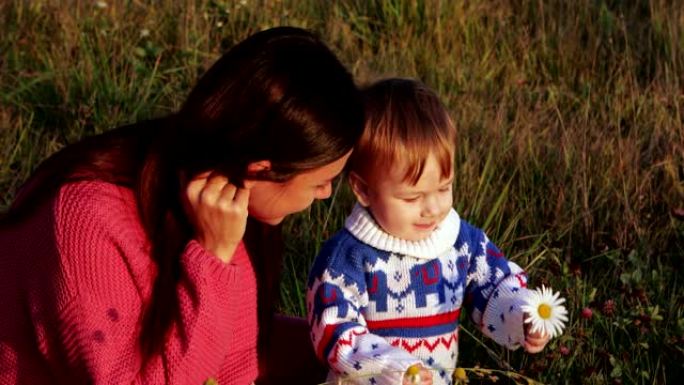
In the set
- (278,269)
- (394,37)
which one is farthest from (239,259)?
(394,37)

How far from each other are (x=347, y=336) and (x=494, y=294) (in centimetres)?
41

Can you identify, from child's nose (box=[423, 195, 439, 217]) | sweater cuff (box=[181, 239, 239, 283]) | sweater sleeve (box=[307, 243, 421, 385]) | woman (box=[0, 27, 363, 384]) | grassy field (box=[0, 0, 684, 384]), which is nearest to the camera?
woman (box=[0, 27, 363, 384])

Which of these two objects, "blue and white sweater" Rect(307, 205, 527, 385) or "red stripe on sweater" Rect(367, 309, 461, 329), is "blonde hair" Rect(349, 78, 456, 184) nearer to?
"blue and white sweater" Rect(307, 205, 527, 385)

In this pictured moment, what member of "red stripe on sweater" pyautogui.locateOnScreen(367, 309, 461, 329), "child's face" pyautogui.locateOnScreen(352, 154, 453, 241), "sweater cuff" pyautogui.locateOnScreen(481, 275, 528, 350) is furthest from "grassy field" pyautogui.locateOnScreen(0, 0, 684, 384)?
"child's face" pyautogui.locateOnScreen(352, 154, 453, 241)

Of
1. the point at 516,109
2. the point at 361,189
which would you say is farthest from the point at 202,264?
the point at 516,109

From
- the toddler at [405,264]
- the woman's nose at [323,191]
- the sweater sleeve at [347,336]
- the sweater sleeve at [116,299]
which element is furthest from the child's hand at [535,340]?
the sweater sleeve at [116,299]

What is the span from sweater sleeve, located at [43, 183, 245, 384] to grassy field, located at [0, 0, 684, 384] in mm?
762

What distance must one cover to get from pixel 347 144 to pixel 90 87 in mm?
2127

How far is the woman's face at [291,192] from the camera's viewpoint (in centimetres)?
236

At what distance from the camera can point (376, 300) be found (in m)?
2.72

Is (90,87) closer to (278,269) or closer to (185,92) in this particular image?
(185,92)

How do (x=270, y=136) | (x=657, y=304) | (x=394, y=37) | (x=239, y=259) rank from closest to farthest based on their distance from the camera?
(x=270, y=136), (x=239, y=259), (x=657, y=304), (x=394, y=37)

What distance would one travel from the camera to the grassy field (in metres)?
3.10

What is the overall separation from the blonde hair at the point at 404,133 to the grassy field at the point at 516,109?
0.28m
